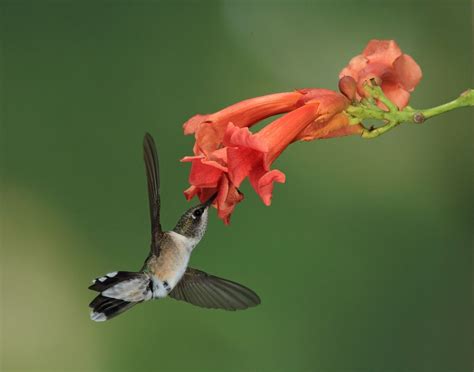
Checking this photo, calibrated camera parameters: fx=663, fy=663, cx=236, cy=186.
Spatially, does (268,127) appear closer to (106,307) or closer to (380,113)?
(380,113)

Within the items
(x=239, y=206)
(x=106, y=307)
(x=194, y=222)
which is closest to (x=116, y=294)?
(x=106, y=307)

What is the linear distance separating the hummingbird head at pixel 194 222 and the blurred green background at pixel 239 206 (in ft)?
4.60

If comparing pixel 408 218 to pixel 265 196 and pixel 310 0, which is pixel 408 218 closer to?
pixel 310 0

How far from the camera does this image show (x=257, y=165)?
93cm

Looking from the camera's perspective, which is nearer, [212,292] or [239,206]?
[212,292]

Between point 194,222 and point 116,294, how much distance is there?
0.18 metres

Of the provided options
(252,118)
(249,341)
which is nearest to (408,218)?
(249,341)

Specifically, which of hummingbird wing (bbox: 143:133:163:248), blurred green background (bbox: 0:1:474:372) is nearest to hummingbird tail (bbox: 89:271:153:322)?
Answer: hummingbird wing (bbox: 143:133:163:248)

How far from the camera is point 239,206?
2.76 metres

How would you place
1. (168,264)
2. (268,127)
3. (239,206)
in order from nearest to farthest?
(268,127) < (168,264) < (239,206)

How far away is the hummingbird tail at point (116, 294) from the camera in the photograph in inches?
45.0

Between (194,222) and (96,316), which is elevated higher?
(194,222)

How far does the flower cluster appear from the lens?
2.93ft

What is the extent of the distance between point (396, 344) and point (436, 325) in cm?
21
